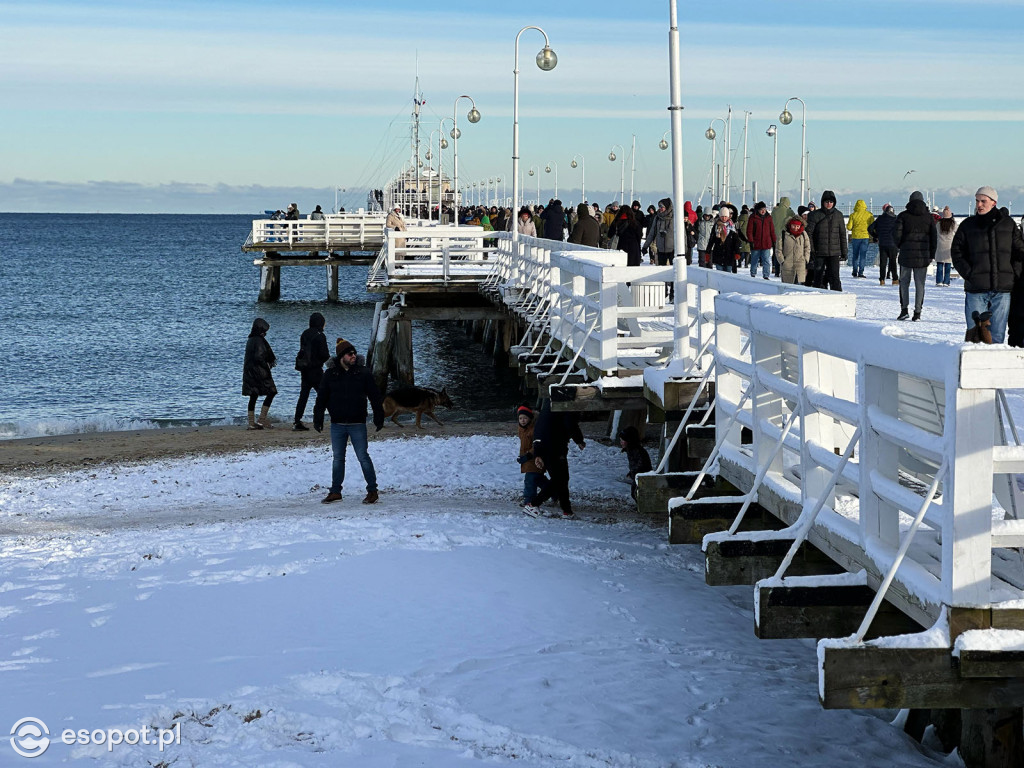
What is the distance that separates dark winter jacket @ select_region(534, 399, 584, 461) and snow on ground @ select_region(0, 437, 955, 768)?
2.85ft

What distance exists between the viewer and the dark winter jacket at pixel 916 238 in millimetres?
17312

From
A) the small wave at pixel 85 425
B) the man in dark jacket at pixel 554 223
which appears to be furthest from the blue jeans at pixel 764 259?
the small wave at pixel 85 425

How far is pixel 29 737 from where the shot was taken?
6.25 m

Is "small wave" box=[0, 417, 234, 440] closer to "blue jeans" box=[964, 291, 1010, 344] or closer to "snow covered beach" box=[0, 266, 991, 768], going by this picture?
"snow covered beach" box=[0, 266, 991, 768]

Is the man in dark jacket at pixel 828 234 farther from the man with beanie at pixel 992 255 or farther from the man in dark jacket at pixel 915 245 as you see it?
the man with beanie at pixel 992 255

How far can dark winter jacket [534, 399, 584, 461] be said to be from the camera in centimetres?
1180

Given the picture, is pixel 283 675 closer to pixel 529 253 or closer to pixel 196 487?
pixel 196 487

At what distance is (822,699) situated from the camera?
483 cm

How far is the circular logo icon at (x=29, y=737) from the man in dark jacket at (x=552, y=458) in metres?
5.98

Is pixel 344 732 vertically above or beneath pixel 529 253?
beneath

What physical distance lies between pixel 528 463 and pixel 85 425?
15049 mm

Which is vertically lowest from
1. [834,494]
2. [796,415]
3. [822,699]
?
[822,699]

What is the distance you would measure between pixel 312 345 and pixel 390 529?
8575 millimetres

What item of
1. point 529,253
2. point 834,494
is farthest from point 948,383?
point 529,253
